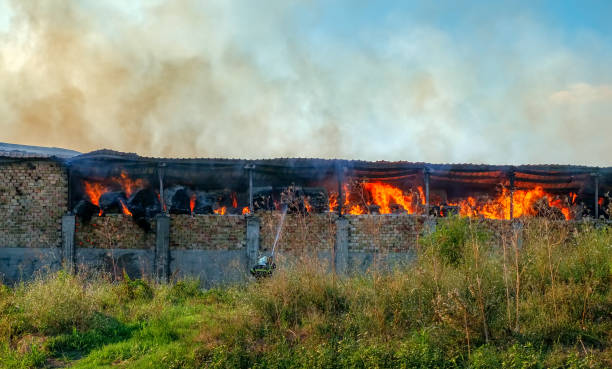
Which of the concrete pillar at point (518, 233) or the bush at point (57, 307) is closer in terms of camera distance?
the bush at point (57, 307)

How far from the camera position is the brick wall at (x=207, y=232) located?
49.8ft

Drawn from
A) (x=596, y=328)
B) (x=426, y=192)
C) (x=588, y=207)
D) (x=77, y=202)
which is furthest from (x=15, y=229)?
(x=588, y=207)

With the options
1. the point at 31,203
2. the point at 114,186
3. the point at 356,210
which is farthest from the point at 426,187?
the point at 31,203

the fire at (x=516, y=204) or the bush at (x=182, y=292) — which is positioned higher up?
the fire at (x=516, y=204)

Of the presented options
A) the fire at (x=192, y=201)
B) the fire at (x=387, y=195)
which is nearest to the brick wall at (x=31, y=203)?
the fire at (x=192, y=201)

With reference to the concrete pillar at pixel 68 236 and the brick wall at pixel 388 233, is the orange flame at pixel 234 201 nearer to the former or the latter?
the brick wall at pixel 388 233

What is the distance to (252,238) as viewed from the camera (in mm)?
15273

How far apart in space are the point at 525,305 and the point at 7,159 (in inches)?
602

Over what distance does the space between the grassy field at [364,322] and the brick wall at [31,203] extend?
8077 millimetres

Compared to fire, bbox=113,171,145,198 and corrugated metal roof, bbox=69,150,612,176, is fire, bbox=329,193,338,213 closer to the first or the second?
corrugated metal roof, bbox=69,150,612,176

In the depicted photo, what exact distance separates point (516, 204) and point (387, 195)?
465cm

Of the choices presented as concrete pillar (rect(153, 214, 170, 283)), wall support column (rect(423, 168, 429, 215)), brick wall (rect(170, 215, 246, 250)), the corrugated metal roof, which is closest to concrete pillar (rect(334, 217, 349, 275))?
the corrugated metal roof

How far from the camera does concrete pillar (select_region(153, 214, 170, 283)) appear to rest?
1496 centimetres

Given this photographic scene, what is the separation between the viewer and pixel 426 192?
15.6 m
